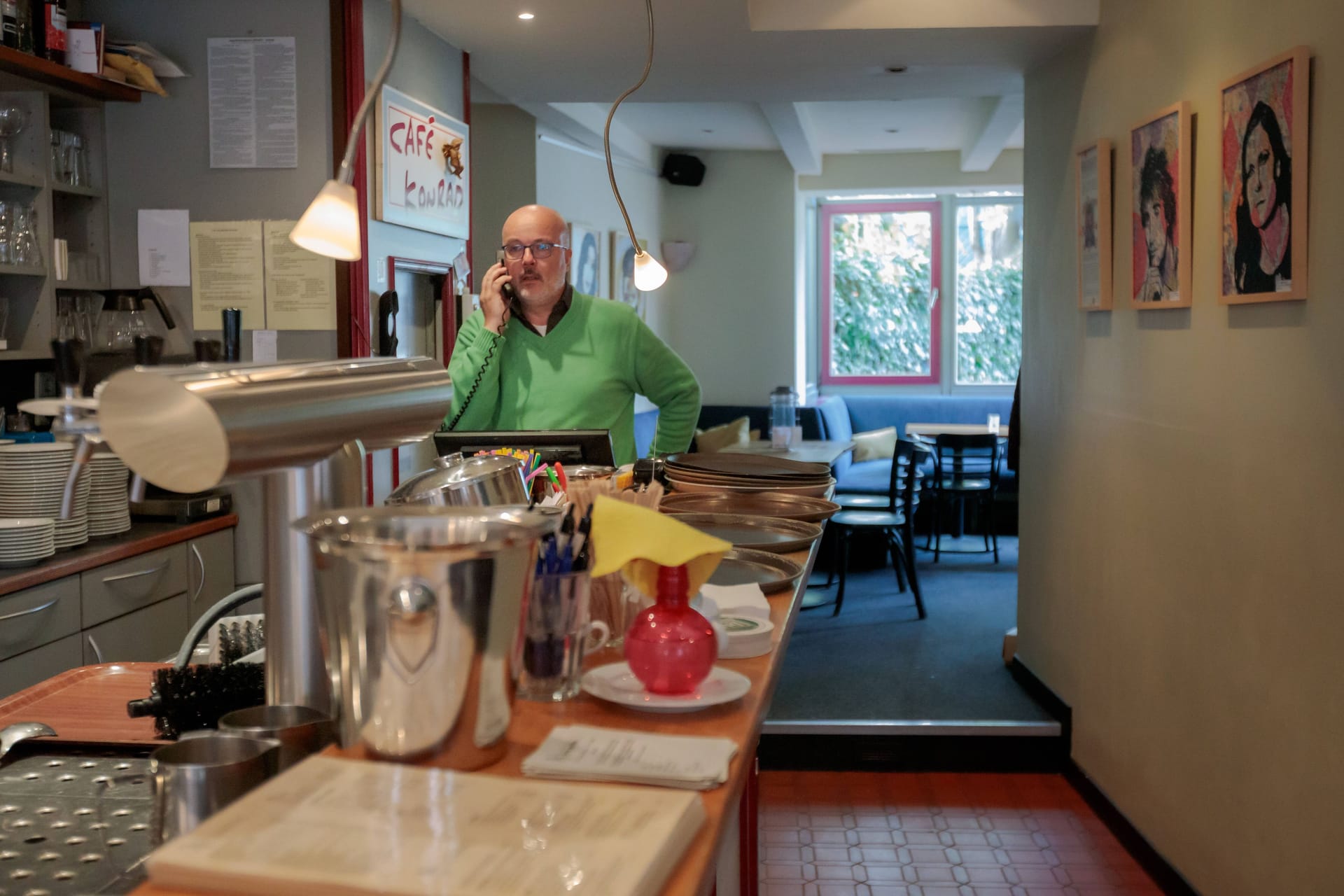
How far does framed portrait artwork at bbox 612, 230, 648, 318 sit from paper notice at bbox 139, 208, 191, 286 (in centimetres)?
434

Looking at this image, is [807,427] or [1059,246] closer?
[1059,246]

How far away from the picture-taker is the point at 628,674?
132 centimetres

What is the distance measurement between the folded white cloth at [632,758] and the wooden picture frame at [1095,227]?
10.2 ft

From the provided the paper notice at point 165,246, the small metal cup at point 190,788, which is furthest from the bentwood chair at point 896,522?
the small metal cup at point 190,788

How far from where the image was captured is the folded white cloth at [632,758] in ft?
3.34

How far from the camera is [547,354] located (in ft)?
11.4

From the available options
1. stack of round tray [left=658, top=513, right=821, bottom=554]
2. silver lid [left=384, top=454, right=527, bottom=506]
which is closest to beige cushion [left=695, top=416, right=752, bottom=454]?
stack of round tray [left=658, top=513, right=821, bottom=554]

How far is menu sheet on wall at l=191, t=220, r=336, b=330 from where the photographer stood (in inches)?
148

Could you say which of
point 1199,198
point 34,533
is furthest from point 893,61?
point 34,533

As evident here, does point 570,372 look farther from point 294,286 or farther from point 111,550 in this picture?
point 111,550

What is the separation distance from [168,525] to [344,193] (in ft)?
8.41

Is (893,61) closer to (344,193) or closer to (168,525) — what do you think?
(168,525)

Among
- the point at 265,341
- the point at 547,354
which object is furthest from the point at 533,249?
the point at 265,341

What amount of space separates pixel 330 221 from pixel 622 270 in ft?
22.5
